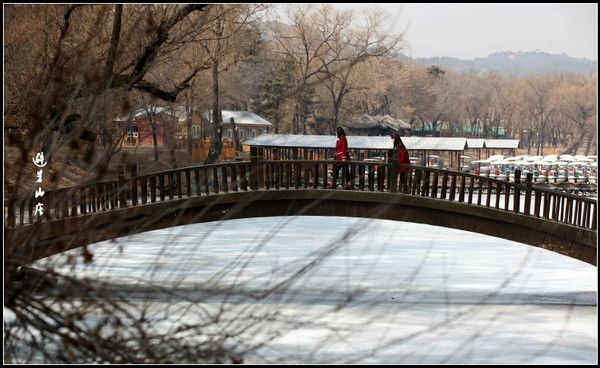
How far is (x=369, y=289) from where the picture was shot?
9.45ft

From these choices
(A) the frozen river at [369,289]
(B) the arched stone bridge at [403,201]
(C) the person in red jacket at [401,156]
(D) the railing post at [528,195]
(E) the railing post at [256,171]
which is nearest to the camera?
(A) the frozen river at [369,289]

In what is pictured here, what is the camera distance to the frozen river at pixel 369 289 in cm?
237

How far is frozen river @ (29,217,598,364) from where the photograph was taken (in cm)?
237

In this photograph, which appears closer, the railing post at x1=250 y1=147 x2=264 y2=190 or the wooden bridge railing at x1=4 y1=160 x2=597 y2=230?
the wooden bridge railing at x1=4 y1=160 x2=597 y2=230

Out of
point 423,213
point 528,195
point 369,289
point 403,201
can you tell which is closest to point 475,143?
point 423,213

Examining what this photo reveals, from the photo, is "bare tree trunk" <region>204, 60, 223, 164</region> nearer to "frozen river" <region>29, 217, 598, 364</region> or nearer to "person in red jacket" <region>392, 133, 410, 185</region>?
"frozen river" <region>29, 217, 598, 364</region>

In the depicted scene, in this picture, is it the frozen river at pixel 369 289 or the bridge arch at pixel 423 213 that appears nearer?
the frozen river at pixel 369 289

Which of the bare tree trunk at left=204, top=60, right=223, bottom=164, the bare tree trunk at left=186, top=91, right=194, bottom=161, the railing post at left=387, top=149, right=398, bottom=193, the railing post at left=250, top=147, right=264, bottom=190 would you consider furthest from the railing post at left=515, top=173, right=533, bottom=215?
the bare tree trunk at left=186, top=91, right=194, bottom=161

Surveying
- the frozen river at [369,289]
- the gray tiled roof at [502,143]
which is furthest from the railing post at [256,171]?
the gray tiled roof at [502,143]

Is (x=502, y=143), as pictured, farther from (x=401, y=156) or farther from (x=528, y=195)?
(x=528, y=195)

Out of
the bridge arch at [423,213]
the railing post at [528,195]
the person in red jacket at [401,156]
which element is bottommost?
the bridge arch at [423,213]

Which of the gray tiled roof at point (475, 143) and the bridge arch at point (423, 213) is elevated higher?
the gray tiled roof at point (475, 143)

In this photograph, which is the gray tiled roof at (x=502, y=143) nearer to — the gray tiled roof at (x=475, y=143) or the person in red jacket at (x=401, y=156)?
the gray tiled roof at (x=475, y=143)

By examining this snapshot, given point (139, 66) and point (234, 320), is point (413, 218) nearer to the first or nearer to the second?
point (139, 66)
